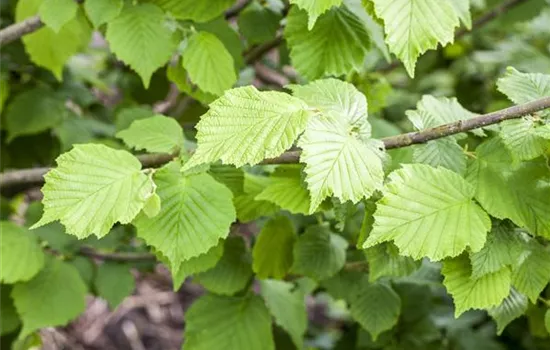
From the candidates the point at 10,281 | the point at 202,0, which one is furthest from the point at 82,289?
the point at 202,0

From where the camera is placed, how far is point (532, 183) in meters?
0.97

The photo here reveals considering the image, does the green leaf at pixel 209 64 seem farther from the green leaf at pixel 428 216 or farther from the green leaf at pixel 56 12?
the green leaf at pixel 428 216

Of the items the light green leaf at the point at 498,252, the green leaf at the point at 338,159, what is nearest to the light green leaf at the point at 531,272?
the light green leaf at the point at 498,252

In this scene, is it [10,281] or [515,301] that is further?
[10,281]

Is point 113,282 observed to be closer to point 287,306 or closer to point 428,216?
point 287,306

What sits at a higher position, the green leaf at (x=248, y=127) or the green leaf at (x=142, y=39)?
the green leaf at (x=248, y=127)

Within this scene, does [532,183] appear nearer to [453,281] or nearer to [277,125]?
[453,281]

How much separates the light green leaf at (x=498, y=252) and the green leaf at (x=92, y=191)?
0.45 m

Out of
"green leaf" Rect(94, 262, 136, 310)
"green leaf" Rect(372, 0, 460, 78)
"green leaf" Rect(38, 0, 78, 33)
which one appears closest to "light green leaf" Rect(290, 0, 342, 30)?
"green leaf" Rect(372, 0, 460, 78)

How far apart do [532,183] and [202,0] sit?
661 mm

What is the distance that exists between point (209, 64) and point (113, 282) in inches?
24.0

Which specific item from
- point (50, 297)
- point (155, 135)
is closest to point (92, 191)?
point (155, 135)

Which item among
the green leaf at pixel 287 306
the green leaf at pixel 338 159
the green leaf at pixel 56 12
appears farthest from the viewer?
the green leaf at pixel 287 306

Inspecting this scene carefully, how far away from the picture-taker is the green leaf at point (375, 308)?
1388mm
